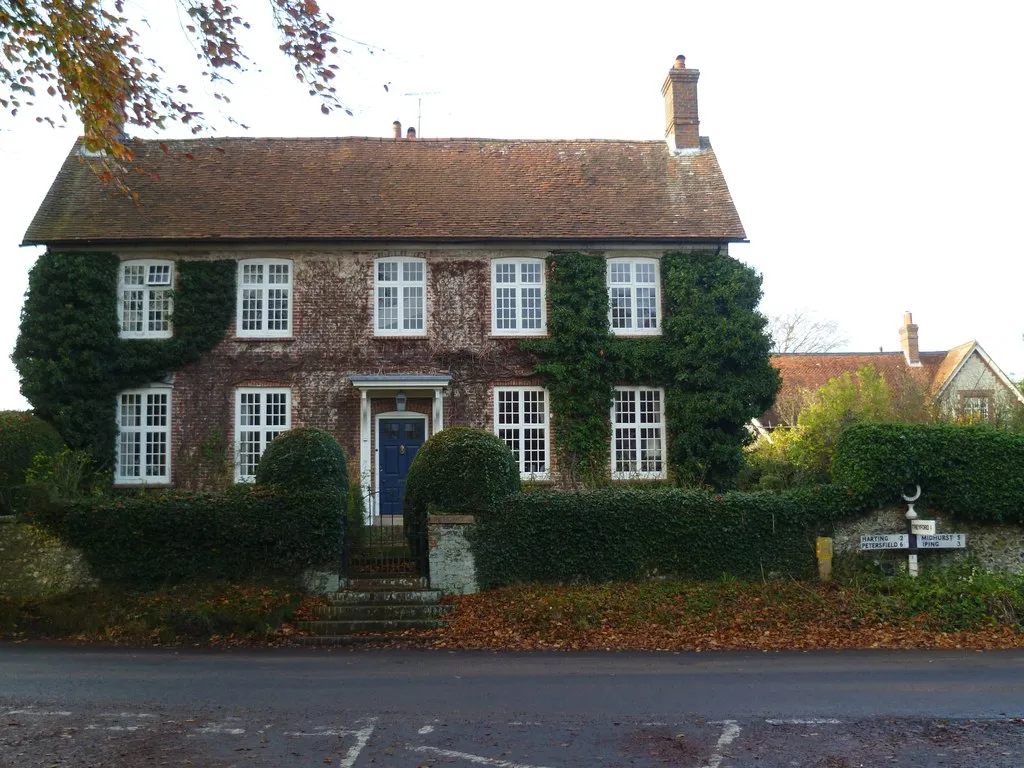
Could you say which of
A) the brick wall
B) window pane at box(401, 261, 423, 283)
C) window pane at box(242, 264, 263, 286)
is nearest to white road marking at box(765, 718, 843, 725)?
the brick wall

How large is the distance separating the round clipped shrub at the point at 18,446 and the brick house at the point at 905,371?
22.7 m

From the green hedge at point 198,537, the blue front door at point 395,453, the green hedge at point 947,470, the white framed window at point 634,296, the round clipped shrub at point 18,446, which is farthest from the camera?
the white framed window at point 634,296

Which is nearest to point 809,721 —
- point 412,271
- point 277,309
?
point 412,271

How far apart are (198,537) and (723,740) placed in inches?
382

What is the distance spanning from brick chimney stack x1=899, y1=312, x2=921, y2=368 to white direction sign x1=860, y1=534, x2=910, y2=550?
32468 mm

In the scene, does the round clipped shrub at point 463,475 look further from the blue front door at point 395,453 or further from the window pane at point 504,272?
the window pane at point 504,272

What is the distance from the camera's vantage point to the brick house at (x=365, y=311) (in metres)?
21.4

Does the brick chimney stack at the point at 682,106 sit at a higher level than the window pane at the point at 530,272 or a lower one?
higher

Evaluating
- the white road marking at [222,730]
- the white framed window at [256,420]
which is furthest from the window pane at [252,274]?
the white road marking at [222,730]

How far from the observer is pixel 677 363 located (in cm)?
2139

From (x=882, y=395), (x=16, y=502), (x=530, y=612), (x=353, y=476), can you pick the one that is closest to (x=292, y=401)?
(x=353, y=476)

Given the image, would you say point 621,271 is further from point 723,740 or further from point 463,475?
point 723,740

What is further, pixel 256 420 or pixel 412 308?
pixel 412 308

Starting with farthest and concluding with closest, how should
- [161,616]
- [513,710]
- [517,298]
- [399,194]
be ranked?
[399,194] → [517,298] → [161,616] → [513,710]
